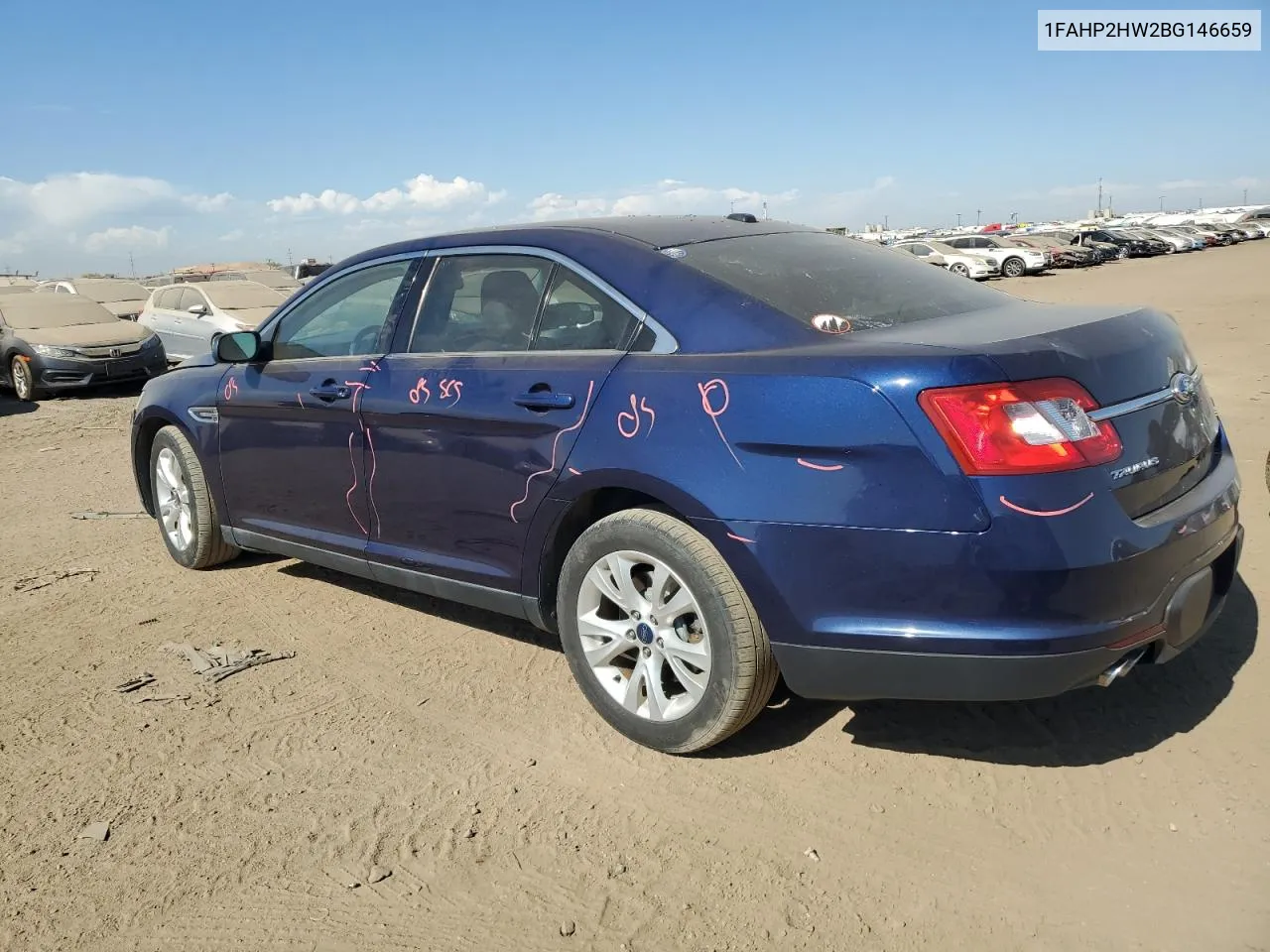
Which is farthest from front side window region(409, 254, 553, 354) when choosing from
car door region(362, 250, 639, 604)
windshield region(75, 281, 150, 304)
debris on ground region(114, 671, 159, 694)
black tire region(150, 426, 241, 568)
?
windshield region(75, 281, 150, 304)

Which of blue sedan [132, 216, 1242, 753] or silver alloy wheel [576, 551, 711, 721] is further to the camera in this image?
silver alloy wheel [576, 551, 711, 721]

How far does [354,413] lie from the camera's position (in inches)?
163

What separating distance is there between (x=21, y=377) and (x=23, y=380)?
0.07m

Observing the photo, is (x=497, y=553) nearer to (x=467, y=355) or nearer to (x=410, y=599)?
(x=467, y=355)

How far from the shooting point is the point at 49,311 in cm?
1516

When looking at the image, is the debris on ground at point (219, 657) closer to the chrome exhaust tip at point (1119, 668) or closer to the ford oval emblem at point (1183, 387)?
the chrome exhaust tip at point (1119, 668)

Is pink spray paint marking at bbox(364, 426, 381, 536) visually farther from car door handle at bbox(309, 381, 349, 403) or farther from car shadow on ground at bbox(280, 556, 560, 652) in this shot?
car shadow on ground at bbox(280, 556, 560, 652)

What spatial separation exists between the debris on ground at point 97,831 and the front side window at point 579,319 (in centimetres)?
199

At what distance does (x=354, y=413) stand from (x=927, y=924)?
9.18ft

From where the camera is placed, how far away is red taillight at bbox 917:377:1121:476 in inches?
102

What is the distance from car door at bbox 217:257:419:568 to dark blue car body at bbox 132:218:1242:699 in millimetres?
237

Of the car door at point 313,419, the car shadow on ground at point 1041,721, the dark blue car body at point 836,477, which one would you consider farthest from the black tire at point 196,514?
the car shadow on ground at point 1041,721

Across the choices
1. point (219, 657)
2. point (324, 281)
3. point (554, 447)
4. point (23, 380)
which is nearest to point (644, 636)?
point (554, 447)

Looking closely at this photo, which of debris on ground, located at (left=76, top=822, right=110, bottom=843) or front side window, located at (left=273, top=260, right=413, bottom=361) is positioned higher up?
front side window, located at (left=273, top=260, right=413, bottom=361)
